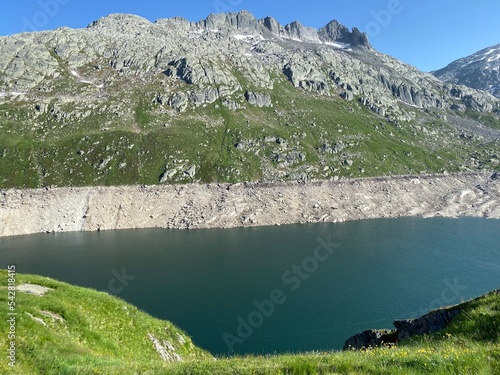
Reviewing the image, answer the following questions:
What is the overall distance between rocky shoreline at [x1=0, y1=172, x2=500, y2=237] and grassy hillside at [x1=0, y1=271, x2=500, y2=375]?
367 feet

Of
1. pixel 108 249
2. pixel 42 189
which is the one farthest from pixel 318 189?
pixel 42 189

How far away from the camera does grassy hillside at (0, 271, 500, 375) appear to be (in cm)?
875

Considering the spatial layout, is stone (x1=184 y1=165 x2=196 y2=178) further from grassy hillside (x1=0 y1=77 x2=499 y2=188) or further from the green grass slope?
the green grass slope

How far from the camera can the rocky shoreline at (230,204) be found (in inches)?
5084

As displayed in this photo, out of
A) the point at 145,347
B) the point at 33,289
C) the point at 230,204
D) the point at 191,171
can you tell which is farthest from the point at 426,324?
the point at 191,171

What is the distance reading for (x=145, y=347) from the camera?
62.8 ft

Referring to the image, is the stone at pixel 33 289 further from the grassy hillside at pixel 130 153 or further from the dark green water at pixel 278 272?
the grassy hillside at pixel 130 153

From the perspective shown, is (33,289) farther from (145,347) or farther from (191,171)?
(191,171)

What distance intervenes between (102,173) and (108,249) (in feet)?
220

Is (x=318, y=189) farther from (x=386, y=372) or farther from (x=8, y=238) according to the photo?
(x=386, y=372)

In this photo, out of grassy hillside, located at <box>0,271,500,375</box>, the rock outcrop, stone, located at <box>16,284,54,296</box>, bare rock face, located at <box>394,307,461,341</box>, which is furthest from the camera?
stone, located at <box>16,284,54,296</box>

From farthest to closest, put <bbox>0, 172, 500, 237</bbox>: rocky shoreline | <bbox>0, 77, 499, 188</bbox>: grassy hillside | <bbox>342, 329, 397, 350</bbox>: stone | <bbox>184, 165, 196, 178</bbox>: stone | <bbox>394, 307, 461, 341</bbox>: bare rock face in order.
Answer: <bbox>184, 165, 196, 178</bbox>: stone, <bbox>0, 77, 499, 188</bbox>: grassy hillside, <bbox>0, 172, 500, 237</bbox>: rocky shoreline, <bbox>342, 329, 397, 350</bbox>: stone, <bbox>394, 307, 461, 341</bbox>: bare rock face

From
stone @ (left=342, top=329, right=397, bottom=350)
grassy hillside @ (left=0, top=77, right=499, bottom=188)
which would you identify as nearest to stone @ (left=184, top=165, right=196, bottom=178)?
grassy hillside @ (left=0, top=77, right=499, bottom=188)

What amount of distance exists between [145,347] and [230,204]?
123149mm
